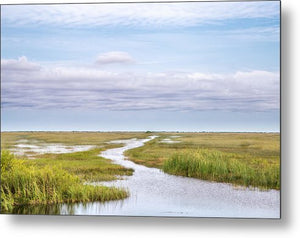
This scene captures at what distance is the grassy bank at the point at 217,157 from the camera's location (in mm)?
4840

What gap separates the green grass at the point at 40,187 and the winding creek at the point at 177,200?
79mm

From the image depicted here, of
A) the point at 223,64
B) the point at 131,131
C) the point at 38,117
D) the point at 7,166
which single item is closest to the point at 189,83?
the point at 223,64

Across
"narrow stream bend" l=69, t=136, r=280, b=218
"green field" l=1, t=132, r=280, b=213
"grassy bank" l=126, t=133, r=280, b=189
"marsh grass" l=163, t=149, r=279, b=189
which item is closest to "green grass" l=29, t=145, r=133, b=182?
"green field" l=1, t=132, r=280, b=213

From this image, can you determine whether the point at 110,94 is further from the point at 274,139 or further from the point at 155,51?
the point at 274,139

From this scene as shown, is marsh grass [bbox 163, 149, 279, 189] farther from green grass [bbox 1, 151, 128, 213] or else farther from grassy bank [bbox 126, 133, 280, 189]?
green grass [bbox 1, 151, 128, 213]

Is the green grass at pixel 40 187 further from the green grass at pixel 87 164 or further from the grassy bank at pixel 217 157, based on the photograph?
the grassy bank at pixel 217 157

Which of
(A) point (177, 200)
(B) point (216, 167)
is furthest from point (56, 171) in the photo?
(B) point (216, 167)

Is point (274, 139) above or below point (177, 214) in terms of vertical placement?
above

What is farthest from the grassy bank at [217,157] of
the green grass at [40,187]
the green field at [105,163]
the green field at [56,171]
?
the green grass at [40,187]

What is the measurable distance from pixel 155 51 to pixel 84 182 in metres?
1.46

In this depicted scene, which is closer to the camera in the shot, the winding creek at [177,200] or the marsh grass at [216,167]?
the winding creek at [177,200]

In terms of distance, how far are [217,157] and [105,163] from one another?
1.10m

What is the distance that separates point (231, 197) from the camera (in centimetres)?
484

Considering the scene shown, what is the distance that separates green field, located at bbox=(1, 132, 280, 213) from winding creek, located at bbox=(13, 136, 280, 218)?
67 millimetres
